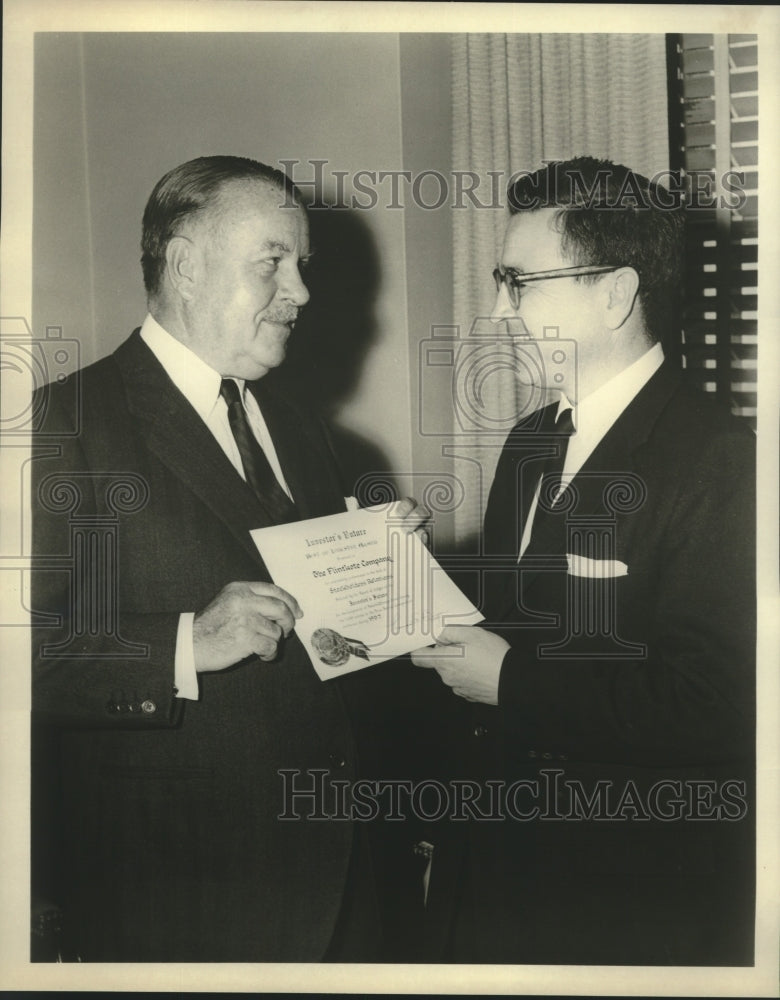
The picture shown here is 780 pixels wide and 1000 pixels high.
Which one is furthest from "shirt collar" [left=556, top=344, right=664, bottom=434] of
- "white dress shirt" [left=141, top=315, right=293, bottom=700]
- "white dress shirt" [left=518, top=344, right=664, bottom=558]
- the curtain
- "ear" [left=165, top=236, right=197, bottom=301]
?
"ear" [left=165, top=236, right=197, bottom=301]

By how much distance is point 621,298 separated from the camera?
6.95ft

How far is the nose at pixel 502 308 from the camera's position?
2148 millimetres

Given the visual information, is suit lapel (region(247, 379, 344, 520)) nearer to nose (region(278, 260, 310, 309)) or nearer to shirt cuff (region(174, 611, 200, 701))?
nose (region(278, 260, 310, 309))

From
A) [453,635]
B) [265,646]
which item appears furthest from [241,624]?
[453,635]

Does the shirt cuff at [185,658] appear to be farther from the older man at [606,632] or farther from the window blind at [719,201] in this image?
the window blind at [719,201]

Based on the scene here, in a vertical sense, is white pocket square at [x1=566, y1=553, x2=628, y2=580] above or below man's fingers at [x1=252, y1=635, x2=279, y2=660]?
above

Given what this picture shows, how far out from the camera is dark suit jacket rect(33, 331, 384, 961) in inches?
81.4

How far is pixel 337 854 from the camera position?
83.9 inches

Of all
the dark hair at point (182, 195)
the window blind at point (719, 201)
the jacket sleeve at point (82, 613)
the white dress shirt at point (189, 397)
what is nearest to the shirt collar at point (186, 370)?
the white dress shirt at point (189, 397)

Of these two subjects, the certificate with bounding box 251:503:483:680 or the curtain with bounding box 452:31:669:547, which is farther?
the curtain with bounding box 452:31:669:547

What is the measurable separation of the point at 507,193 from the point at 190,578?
1.05m

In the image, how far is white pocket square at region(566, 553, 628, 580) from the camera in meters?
2.11

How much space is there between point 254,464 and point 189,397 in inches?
7.5

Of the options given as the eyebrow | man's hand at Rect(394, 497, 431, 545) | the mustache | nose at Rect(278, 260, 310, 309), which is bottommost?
man's hand at Rect(394, 497, 431, 545)
